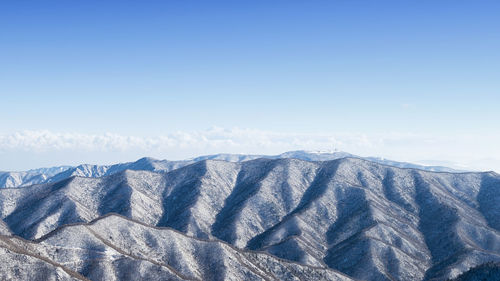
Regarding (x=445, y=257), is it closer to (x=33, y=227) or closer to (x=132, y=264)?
(x=132, y=264)

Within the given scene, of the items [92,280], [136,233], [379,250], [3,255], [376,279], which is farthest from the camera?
[379,250]

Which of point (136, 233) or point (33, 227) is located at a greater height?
point (136, 233)

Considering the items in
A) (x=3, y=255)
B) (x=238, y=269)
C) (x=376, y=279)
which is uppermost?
(x=3, y=255)

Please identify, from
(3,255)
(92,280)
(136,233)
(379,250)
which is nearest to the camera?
(3,255)

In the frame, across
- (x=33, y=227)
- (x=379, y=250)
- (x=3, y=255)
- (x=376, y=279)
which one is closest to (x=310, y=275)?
(x=376, y=279)

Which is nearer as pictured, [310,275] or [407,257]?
[310,275]

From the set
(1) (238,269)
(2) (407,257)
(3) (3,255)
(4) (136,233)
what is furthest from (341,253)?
(3) (3,255)

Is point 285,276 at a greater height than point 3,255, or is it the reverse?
point 3,255

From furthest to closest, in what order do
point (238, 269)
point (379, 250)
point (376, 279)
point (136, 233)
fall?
1. point (379, 250)
2. point (376, 279)
3. point (136, 233)
4. point (238, 269)

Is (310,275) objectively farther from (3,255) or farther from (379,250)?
(3,255)
